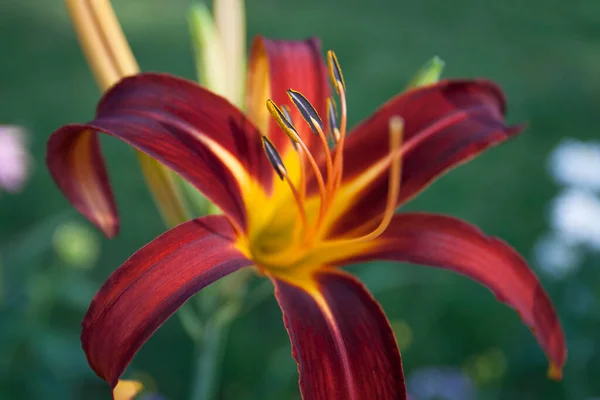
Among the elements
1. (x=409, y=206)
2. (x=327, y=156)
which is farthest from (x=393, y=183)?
(x=409, y=206)

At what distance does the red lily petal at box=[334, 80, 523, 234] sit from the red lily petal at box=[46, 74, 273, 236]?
12 centimetres

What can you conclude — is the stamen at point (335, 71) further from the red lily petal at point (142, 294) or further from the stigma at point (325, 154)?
the red lily petal at point (142, 294)

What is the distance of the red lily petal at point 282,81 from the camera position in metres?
0.75

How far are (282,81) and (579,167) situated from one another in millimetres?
1315

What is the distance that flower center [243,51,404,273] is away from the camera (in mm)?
649

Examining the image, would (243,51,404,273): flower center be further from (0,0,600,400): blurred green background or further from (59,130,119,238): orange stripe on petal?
(0,0,600,400): blurred green background

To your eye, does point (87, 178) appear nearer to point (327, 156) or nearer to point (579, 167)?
point (327, 156)

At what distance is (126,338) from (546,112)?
2895mm

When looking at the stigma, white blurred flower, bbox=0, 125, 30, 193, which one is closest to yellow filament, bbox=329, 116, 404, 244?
the stigma

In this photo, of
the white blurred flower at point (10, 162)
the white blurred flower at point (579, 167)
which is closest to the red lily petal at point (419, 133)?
the white blurred flower at point (10, 162)

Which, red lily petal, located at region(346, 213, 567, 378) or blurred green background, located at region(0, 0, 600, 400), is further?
blurred green background, located at region(0, 0, 600, 400)

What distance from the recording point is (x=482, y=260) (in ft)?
2.17

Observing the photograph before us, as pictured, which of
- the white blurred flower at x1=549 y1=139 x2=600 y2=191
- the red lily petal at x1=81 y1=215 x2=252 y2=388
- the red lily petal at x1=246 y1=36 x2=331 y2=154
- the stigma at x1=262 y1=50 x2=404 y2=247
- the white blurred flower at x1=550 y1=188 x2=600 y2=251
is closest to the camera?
the red lily petal at x1=81 y1=215 x2=252 y2=388

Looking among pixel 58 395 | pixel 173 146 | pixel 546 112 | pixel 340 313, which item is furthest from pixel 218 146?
pixel 546 112
